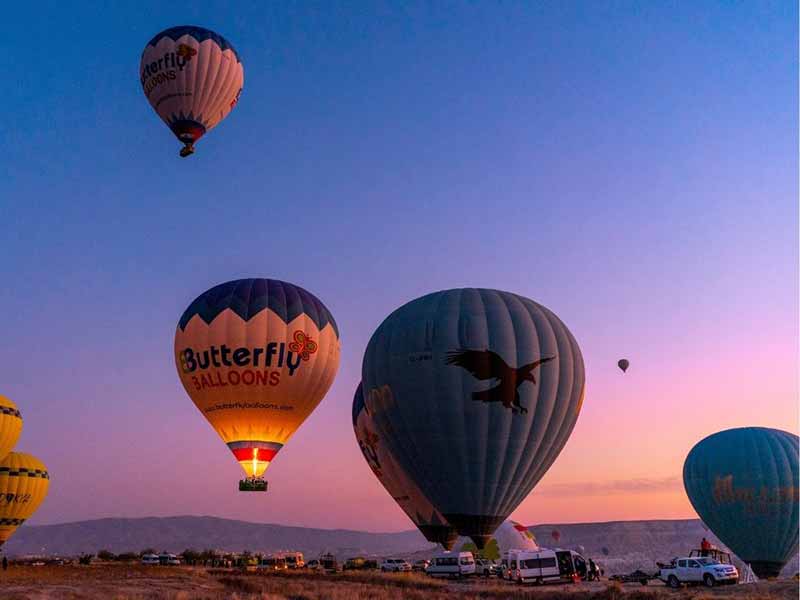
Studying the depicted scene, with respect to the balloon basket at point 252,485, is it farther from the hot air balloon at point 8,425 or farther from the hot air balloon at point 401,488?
the hot air balloon at point 8,425

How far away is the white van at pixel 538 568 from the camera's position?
114ft

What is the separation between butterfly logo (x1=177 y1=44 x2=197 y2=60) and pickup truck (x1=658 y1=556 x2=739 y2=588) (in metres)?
34.1

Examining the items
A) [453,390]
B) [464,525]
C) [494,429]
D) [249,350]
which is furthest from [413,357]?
[249,350]

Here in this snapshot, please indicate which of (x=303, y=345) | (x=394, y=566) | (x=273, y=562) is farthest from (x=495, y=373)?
(x=273, y=562)

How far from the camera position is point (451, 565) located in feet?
134

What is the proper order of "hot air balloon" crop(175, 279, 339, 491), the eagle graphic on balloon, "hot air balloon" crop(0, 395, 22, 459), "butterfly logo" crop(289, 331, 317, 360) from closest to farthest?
1. the eagle graphic on balloon
2. "hot air balloon" crop(175, 279, 339, 491)
3. "butterfly logo" crop(289, 331, 317, 360)
4. "hot air balloon" crop(0, 395, 22, 459)

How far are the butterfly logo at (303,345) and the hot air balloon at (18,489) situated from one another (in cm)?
2953

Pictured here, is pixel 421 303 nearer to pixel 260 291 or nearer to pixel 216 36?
pixel 260 291

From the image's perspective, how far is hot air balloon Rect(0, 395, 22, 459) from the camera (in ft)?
174

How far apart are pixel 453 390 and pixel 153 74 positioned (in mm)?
24412

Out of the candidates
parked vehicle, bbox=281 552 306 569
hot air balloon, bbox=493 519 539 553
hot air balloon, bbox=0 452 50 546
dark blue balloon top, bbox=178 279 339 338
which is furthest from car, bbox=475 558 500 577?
hot air balloon, bbox=0 452 50 546

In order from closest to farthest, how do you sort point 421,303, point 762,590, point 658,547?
point 762,590 < point 421,303 < point 658,547

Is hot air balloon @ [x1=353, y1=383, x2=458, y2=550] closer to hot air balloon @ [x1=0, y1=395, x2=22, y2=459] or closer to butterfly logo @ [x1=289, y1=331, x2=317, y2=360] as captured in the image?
butterfly logo @ [x1=289, y1=331, x2=317, y2=360]

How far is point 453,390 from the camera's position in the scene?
35438mm
